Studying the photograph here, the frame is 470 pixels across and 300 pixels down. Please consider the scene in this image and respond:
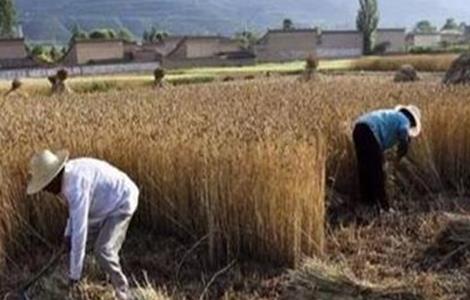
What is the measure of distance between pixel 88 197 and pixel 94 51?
58104 millimetres

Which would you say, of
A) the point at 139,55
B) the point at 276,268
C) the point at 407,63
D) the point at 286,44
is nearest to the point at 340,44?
the point at 286,44

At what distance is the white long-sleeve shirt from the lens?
188 inches

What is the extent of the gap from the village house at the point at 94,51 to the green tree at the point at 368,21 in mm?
24688

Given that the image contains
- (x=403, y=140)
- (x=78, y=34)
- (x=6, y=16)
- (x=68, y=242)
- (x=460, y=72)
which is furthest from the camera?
(x=78, y=34)

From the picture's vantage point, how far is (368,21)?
256ft

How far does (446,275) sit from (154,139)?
274 centimetres

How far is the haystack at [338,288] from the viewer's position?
191 inches

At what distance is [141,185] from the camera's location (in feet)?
21.8

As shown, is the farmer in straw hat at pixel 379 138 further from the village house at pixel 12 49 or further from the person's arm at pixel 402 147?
the village house at pixel 12 49

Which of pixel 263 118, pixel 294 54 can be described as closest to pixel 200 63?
pixel 294 54

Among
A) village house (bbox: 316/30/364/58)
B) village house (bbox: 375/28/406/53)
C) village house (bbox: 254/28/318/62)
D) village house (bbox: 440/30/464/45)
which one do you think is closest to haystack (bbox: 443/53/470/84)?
village house (bbox: 254/28/318/62)

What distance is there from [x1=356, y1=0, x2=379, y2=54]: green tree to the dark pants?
227 feet

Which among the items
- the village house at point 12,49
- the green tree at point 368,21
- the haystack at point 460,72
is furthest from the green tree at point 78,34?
the haystack at point 460,72

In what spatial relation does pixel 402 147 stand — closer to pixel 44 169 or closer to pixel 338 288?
pixel 338 288
